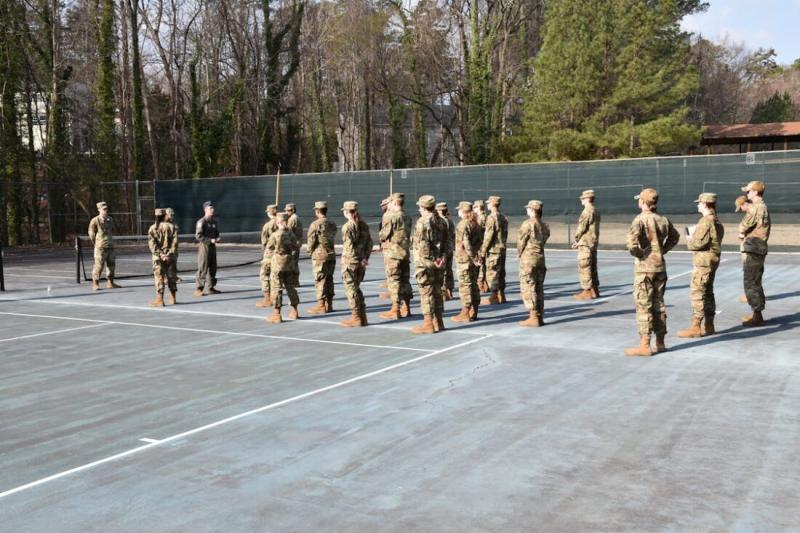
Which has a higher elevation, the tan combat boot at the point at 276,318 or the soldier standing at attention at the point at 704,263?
the soldier standing at attention at the point at 704,263

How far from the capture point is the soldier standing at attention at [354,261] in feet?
42.4

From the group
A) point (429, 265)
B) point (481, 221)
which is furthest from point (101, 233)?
point (429, 265)

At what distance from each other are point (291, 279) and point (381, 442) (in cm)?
684

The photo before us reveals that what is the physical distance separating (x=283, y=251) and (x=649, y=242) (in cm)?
591

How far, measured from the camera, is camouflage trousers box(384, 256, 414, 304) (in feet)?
44.4

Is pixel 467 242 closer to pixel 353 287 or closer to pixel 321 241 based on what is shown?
pixel 353 287

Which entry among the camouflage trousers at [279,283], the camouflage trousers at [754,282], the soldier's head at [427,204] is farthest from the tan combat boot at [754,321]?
the camouflage trousers at [279,283]

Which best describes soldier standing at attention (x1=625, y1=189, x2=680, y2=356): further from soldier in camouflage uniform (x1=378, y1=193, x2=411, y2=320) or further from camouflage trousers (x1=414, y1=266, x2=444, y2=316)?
soldier in camouflage uniform (x1=378, y1=193, x2=411, y2=320)

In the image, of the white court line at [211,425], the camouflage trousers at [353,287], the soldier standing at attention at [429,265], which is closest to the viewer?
the white court line at [211,425]

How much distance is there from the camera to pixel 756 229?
1224 cm

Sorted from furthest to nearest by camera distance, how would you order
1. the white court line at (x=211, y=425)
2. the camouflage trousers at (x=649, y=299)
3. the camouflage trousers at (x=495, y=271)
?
1. the camouflage trousers at (x=495, y=271)
2. the camouflage trousers at (x=649, y=299)
3. the white court line at (x=211, y=425)

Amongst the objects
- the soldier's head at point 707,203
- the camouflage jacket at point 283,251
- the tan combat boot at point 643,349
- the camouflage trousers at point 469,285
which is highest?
the soldier's head at point 707,203

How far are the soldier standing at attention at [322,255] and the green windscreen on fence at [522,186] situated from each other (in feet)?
52.1

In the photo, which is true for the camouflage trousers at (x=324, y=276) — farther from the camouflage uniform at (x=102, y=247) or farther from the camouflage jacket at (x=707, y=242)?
the camouflage uniform at (x=102, y=247)
